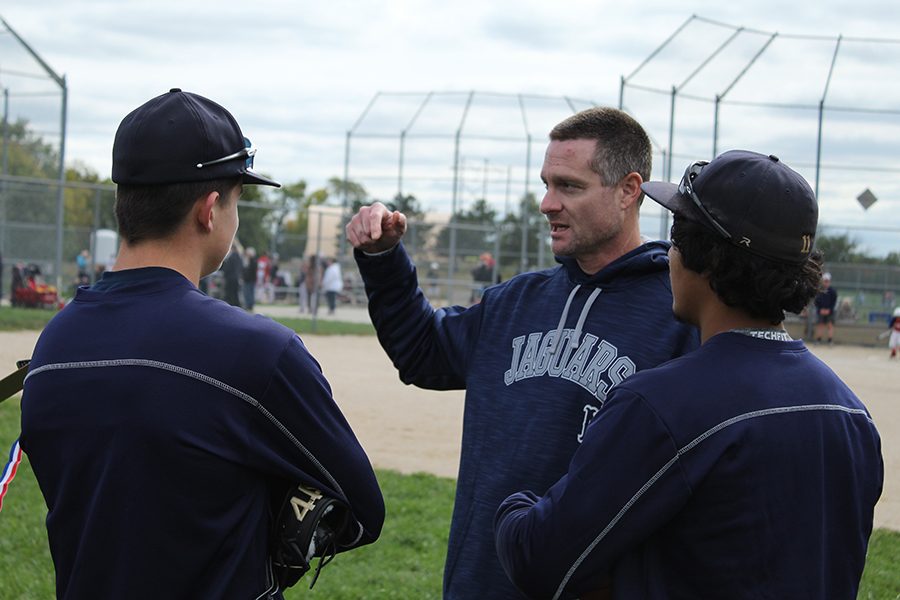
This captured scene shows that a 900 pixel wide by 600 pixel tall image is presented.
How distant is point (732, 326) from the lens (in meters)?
2.18

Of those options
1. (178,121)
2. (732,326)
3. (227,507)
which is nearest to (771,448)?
(732,326)

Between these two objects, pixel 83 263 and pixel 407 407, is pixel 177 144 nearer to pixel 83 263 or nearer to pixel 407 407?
pixel 407 407

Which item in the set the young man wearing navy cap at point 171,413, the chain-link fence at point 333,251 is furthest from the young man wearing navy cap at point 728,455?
the chain-link fence at point 333,251

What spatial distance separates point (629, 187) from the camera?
3.17 m

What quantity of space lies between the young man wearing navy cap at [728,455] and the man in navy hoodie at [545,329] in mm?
647

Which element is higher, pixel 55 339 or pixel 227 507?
pixel 55 339

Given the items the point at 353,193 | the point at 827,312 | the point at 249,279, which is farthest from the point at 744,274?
the point at 353,193

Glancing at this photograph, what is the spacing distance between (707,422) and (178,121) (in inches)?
52.2

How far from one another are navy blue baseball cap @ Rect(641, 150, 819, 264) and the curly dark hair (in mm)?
22

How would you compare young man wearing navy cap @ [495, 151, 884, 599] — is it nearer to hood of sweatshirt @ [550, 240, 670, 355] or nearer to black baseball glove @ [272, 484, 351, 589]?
black baseball glove @ [272, 484, 351, 589]

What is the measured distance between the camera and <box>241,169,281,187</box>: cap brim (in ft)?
7.80

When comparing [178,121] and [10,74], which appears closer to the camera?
[178,121]

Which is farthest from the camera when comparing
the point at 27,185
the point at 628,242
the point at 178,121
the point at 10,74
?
the point at 10,74

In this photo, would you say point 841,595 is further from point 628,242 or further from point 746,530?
point 628,242
